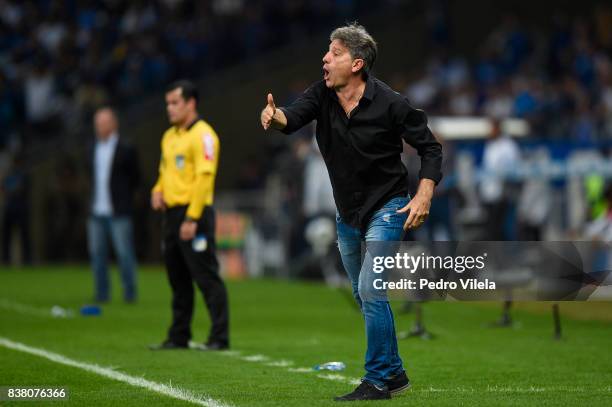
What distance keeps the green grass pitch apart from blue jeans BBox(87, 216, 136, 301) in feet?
1.05

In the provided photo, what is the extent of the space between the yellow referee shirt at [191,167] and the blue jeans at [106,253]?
5364mm

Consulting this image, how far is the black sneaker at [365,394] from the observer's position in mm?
8234

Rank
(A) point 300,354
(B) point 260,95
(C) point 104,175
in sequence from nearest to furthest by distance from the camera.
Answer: (A) point 300,354 < (C) point 104,175 < (B) point 260,95

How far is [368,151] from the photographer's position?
8.42 m

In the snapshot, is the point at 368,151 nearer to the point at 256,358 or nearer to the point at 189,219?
the point at 256,358

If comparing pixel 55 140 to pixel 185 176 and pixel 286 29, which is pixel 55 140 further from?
pixel 185 176

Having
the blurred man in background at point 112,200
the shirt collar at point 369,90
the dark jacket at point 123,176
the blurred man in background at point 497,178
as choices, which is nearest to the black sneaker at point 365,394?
the shirt collar at point 369,90

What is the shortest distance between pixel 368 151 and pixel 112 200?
31.1 feet

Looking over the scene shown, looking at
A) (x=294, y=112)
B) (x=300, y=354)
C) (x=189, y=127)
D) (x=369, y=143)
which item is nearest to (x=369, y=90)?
(x=369, y=143)

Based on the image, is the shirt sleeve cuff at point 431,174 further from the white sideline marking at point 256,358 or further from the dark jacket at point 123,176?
the dark jacket at point 123,176

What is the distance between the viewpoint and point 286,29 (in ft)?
104

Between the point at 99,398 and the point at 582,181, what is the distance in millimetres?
13527

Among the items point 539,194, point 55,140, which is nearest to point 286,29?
point 55,140

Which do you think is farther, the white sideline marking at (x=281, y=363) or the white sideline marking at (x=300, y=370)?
the white sideline marking at (x=281, y=363)
